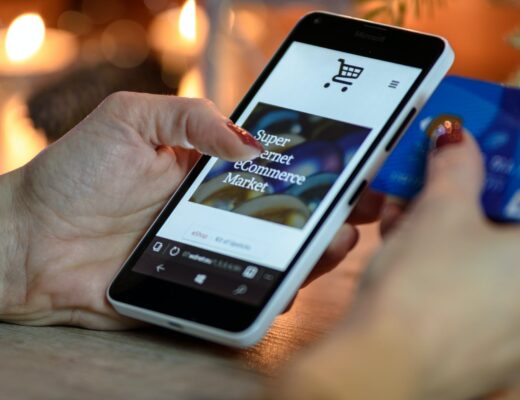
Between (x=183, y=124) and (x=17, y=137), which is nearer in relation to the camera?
(x=183, y=124)

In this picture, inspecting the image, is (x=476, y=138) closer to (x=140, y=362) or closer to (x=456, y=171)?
(x=456, y=171)

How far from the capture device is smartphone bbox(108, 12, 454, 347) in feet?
2.36

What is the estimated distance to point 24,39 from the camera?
1800 mm

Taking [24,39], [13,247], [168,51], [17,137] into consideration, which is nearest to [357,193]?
[13,247]

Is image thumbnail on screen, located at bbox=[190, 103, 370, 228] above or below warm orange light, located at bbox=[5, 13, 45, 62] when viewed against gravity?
above

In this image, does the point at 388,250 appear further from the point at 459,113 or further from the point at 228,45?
the point at 228,45

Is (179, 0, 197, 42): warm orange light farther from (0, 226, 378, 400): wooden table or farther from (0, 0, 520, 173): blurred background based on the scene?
(0, 226, 378, 400): wooden table

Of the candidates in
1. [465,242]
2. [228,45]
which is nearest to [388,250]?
[465,242]

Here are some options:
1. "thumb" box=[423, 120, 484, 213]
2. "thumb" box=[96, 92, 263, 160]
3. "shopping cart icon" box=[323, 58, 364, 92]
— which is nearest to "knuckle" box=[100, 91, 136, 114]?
"thumb" box=[96, 92, 263, 160]

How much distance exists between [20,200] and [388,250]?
0.39 meters

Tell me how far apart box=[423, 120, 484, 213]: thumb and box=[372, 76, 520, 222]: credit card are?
39 mm

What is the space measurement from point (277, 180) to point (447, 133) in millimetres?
144

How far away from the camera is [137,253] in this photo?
0.78 metres

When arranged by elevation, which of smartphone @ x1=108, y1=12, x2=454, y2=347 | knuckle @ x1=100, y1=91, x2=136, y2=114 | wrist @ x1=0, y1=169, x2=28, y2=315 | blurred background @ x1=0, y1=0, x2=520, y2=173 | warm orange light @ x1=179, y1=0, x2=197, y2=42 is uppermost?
knuckle @ x1=100, y1=91, x2=136, y2=114
